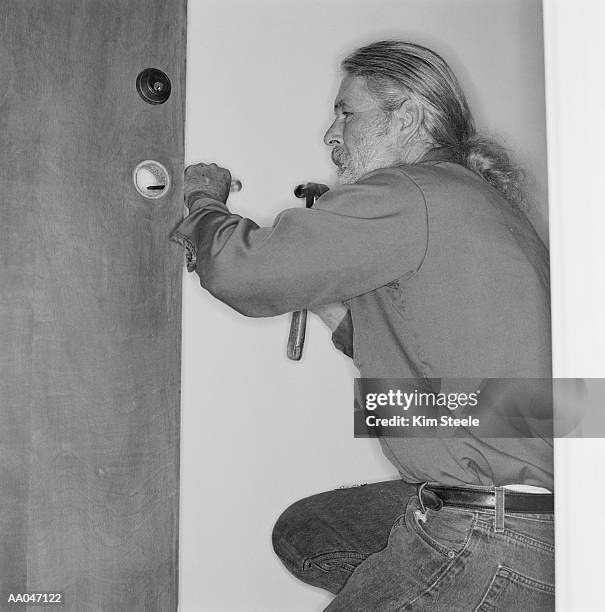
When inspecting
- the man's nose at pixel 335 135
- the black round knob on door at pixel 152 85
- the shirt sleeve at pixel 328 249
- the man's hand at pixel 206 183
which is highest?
the black round knob on door at pixel 152 85

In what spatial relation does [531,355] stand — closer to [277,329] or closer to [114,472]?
[114,472]

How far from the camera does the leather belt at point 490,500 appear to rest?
1.01m

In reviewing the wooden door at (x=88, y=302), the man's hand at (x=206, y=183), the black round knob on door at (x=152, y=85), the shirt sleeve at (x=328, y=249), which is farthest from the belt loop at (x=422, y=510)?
the black round knob on door at (x=152, y=85)

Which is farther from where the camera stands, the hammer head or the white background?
the white background

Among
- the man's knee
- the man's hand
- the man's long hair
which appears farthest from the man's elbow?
the man's knee

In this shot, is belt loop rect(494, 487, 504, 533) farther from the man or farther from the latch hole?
the latch hole

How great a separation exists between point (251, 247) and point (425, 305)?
0.80ft

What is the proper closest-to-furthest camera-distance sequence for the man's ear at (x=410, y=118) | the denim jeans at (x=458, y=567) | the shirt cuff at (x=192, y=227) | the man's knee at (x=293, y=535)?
the denim jeans at (x=458, y=567)
the shirt cuff at (x=192, y=227)
the man's ear at (x=410, y=118)
the man's knee at (x=293, y=535)

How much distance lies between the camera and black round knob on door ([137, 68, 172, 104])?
46.9 inches

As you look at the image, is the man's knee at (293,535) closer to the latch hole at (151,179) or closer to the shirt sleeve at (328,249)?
the shirt sleeve at (328,249)

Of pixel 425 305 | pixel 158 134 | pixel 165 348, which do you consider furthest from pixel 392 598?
pixel 158 134

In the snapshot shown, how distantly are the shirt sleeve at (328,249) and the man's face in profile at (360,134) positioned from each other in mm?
169

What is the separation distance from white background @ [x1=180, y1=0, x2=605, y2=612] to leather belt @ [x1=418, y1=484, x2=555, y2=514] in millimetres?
759

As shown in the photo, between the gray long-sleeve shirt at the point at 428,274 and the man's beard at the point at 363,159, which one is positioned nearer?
the gray long-sleeve shirt at the point at 428,274
